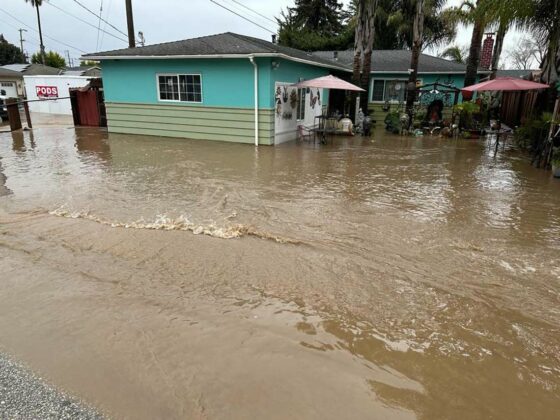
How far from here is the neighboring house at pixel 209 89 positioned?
12.2 meters

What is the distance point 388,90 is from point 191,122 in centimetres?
1033

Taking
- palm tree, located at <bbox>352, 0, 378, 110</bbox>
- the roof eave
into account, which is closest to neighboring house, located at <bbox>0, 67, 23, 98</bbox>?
the roof eave

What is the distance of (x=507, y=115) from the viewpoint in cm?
1983

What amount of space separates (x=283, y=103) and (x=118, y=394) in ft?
Answer: 36.9

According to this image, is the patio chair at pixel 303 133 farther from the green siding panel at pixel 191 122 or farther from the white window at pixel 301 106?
the green siding panel at pixel 191 122

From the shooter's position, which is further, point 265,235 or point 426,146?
point 426,146

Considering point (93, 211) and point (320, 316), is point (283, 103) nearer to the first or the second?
point (93, 211)

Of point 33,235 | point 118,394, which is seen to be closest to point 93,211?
point 33,235

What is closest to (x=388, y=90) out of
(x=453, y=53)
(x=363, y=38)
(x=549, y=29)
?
(x=363, y=38)

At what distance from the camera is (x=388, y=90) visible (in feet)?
64.0

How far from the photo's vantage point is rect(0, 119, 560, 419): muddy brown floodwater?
2.71 metres

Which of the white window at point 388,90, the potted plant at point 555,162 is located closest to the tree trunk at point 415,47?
the white window at point 388,90

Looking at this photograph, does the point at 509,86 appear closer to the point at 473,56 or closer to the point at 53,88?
the point at 473,56

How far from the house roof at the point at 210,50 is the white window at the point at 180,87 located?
757 millimetres
